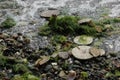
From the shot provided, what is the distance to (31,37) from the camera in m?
4.11

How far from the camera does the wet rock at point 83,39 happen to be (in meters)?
3.89

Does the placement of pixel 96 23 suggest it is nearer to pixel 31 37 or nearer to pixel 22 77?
pixel 31 37

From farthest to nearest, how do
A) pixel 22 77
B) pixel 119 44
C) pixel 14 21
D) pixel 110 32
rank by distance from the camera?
pixel 14 21 → pixel 110 32 → pixel 119 44 → pixel 22 77

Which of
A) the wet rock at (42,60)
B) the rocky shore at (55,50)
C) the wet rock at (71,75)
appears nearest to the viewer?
the wet rock at (71,75)

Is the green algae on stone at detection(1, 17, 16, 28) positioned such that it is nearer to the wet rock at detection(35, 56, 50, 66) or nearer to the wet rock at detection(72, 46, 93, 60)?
the wet rock at detection(35, 56, 50, 66)

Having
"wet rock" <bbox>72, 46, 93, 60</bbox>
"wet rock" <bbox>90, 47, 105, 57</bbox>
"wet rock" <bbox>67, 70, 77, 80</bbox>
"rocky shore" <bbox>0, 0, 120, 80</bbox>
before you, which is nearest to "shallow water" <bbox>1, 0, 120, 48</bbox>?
"rocky shore" <bbox>0, 0, 120, 80</bbox>

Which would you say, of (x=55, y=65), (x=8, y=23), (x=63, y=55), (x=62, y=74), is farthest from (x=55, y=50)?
(x=8, y=23)

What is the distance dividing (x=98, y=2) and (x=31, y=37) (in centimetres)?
142

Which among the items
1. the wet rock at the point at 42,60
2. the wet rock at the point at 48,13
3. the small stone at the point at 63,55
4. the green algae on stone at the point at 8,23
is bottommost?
the wet rock at the point at 42,60

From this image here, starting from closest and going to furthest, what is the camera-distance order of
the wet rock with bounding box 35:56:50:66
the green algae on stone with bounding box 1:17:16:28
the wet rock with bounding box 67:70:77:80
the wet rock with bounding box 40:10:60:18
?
the wet rock with bounding box 67:70:77:80
the wet rock with bounding box 35:56:50:66
the green algae on stone with bounding box 1:17:16:28
the wet rock with bounding box 40:10:60:18

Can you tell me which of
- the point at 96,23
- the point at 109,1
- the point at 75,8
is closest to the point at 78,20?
the point at 96,23

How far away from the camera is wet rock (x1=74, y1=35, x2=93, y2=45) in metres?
3.89

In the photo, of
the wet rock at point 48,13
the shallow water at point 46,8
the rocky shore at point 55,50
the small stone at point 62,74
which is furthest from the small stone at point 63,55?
the wet rock at point 48,13

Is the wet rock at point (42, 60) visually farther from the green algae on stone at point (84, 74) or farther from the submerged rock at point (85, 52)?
the green algae on stone at point (84, 74)
